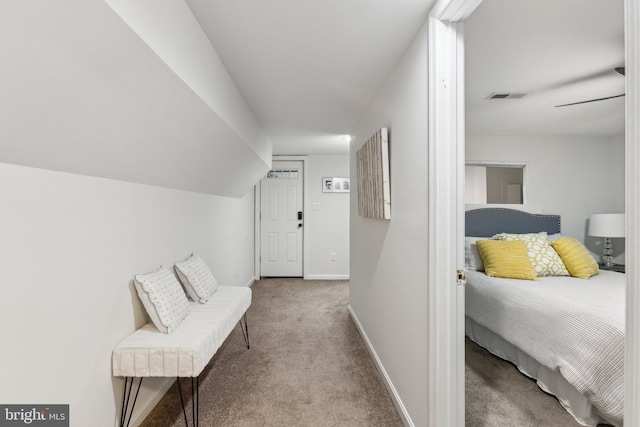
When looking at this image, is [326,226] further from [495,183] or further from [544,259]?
Result: [544,259]

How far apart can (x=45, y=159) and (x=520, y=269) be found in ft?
11.0

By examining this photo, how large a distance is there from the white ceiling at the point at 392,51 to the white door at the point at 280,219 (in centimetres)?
247

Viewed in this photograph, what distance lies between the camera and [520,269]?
9.27 ft

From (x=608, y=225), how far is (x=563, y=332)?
2032mm

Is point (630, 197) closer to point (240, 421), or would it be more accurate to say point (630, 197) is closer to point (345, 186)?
point (240, 421)

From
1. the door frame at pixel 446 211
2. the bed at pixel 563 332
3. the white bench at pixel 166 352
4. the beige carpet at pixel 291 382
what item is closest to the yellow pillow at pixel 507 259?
the bed at pixel 563 332

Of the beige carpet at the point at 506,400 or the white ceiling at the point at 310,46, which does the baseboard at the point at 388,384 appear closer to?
the beige carpet at the point at 506,400

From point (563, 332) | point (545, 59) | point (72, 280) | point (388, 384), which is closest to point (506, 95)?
point (545, 59)

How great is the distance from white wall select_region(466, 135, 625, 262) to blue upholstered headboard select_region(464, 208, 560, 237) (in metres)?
0.18

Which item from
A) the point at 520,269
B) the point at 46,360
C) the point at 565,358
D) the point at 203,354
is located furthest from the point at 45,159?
the point at 520,269

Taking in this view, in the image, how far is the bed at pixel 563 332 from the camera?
Answer: 66.4 inches

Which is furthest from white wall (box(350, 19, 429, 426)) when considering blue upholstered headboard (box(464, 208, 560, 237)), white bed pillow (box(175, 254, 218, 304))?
blue upholstered headboard (box(464, 208, 560, 237))

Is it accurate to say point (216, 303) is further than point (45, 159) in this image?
Yes

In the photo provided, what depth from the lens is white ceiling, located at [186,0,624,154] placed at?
1.54 meters
